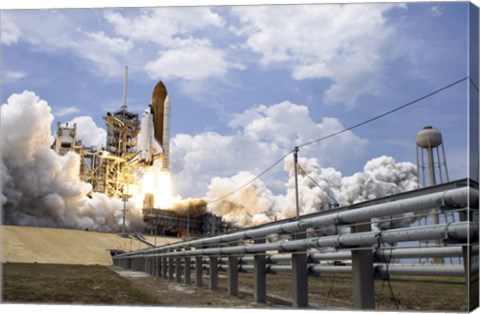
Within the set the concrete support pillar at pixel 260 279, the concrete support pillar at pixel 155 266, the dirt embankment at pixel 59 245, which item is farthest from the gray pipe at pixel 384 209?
the dirt embankment at pixel 59 245

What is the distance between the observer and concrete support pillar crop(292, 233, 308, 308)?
14.1m

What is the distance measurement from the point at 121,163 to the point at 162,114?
15333 millimetres

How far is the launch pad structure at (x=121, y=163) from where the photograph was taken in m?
107

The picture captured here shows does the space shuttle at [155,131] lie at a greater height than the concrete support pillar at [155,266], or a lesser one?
greater

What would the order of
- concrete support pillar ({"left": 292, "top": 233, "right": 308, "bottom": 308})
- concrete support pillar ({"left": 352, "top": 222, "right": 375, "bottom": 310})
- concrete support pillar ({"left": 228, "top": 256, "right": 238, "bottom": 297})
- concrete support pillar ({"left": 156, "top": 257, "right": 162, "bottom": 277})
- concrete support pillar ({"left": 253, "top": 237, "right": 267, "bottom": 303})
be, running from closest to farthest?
concrete support pillar ({"left": 352, "top": 222, "right": 375, "bottom": 310}) → concrete support pillar ({"left": 292, "top": 233, "right": 308, "bottom": 308}) → concrete support pillar ({"left": 253, "top": 237, "right": 267, "bottom": 303}) → concrete support pillar ({"left": 228, "top": 256, "right": 238, "bottom": 297}) → concrete support pillar ({"left": 156, "top": 257, "right": 162, "bottom": 277})

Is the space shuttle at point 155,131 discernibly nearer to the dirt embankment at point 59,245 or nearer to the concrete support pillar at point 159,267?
the dirt embankment at point 59,245

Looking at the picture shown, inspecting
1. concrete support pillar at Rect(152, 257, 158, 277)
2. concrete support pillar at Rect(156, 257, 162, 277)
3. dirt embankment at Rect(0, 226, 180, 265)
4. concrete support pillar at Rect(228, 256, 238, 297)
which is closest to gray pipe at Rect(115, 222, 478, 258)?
concrete support pillar at Rect(228, 256, 238, 297)

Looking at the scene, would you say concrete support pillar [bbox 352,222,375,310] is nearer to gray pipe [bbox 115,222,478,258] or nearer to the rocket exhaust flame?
gray pipe [bbox 115,222,478,258]

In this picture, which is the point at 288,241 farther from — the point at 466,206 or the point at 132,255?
the point at 132,255

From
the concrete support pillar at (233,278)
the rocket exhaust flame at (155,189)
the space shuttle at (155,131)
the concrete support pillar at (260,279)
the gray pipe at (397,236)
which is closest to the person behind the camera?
the gray pipe at (397,236)

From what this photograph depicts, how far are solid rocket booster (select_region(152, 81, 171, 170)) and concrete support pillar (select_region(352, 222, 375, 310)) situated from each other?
95.8 meters

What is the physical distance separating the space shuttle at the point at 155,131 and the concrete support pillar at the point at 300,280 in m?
92.8

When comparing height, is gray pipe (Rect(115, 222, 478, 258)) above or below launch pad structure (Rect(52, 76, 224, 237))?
below

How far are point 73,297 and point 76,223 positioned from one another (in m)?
78.1
